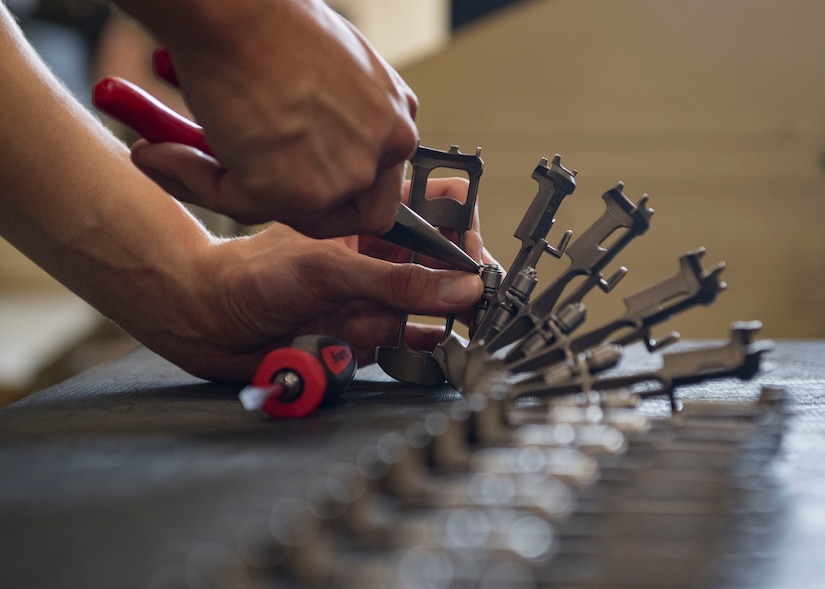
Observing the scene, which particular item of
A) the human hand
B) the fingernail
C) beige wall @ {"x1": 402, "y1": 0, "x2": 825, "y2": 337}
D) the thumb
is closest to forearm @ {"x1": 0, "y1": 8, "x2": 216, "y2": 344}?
the human hand

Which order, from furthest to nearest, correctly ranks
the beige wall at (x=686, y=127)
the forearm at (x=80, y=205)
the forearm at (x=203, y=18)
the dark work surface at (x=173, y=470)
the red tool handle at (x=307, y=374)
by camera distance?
the beige wall at (x=686, y=127)
the forearm at (x=80, y=205)
the red tool handle at (x=307, y=374)
the forearm at (x=203, y=18)
the dark work surface at (x=173, y=470)

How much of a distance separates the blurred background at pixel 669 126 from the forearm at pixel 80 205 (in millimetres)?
1277

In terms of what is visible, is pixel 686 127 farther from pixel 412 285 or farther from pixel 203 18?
pixel 203 18

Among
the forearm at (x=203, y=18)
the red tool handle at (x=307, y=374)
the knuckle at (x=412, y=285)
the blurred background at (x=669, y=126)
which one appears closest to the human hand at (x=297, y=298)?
the knuckle at (x=412, y=285)

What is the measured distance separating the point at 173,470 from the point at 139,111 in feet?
1.21

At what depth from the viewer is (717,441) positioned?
517 mm

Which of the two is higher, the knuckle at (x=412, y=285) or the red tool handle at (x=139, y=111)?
the red tool handle at (x=139, y=111)

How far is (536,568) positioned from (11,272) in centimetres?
464

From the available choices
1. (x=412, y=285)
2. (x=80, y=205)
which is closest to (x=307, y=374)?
(x=412, y=285)

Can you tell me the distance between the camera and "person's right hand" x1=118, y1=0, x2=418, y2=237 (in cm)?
59

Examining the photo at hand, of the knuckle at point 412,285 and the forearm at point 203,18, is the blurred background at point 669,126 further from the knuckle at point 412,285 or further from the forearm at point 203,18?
the forearm at point 203,18

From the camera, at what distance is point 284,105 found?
0.62m

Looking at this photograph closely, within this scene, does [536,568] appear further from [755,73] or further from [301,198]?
[755,73]

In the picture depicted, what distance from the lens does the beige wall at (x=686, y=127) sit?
6.68ft
